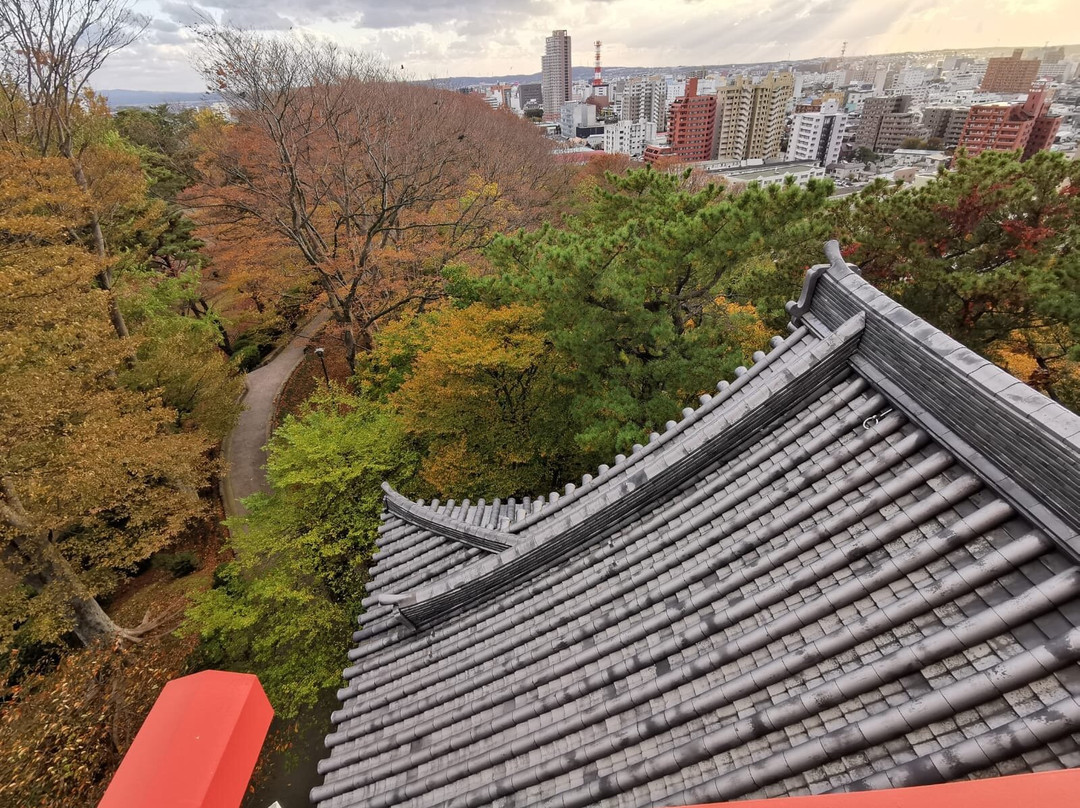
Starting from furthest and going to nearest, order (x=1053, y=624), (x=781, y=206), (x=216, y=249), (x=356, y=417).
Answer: (x=216, y=249) → (x=356, y=417) → (x=781, y=206) → (x=1053, y=624)

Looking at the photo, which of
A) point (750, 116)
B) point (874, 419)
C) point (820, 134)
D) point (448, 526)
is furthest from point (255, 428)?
point (820, 134)

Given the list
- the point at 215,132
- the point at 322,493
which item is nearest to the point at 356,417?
the point at 322,493

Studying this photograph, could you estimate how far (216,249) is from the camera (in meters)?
29.1

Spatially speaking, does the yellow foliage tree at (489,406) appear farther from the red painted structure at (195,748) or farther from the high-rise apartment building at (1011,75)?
the high-rise apartment building at (1011,75)

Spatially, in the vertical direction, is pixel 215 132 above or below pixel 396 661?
above

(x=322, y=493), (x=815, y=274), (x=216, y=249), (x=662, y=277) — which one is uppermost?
(x=815, y=274)

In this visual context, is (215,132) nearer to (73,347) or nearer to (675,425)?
(73,347)

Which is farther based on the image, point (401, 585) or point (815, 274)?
point (401, 585)

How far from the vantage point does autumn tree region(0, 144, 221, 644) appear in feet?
35.2

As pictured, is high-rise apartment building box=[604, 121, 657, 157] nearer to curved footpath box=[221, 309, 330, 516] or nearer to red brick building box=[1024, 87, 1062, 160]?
red brick building box=[1024, 87, 1062, 160]

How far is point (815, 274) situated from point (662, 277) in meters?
7.13

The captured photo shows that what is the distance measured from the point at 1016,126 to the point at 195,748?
396 feet

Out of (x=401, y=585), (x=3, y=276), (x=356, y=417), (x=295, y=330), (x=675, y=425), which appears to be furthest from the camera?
(x=295, y=330)

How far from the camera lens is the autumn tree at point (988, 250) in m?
12.0
